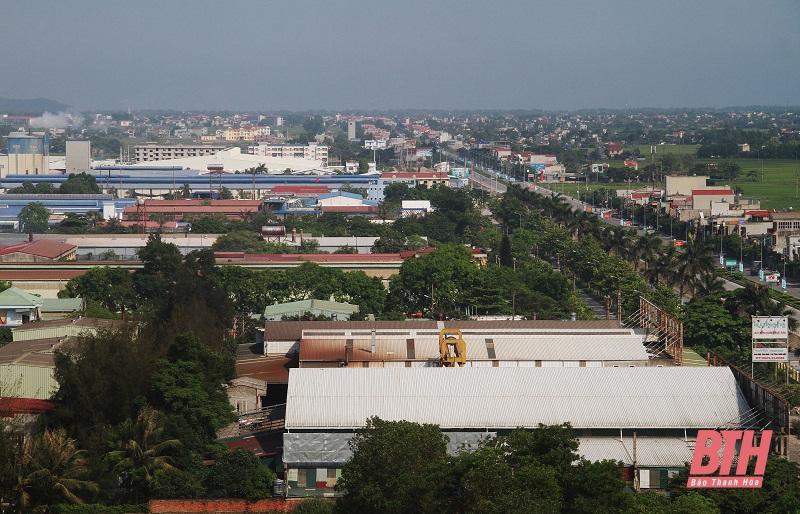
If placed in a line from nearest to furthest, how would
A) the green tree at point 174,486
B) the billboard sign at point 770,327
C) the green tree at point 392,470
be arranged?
the green tree at point 392,470 < the green tree at point 174,486 < the billboard sign at point 770,327

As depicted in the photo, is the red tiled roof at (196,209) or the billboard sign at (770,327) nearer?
the billboard sign at (770,327)

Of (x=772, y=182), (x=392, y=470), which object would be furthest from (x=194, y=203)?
(x=392, y=470)

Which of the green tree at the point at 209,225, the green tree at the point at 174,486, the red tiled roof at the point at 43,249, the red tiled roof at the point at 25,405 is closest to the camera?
the green tree at the point at 174,486

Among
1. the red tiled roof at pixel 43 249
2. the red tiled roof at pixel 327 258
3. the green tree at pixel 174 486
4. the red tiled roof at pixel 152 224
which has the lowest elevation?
the red tiled roof at pixel 152 224

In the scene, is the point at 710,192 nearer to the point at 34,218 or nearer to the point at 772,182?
the point at 772,182

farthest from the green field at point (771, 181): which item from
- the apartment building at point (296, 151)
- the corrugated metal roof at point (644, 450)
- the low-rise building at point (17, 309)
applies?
the corrugated metal roof at point (644, 450)

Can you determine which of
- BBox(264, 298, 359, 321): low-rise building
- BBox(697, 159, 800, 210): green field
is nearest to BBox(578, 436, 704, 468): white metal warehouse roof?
BBox(264, 298, 359, 321): low-rise building

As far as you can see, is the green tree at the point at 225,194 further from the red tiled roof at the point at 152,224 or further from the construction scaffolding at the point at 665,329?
the construction scaffolding at the point at 665,329

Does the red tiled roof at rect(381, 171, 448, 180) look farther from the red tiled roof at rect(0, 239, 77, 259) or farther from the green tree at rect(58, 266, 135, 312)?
the green tree at rect(58, 266, 135, 312)
